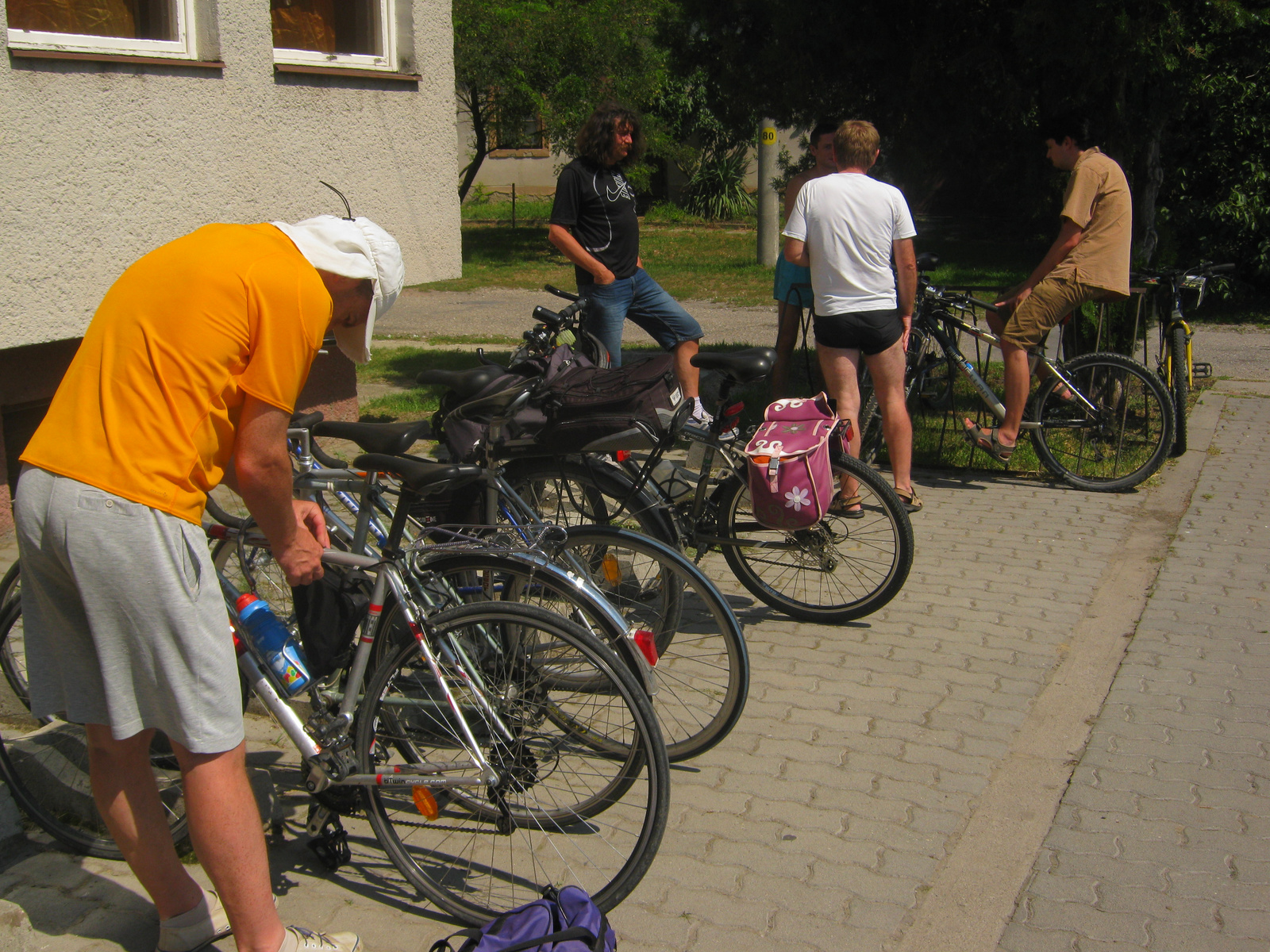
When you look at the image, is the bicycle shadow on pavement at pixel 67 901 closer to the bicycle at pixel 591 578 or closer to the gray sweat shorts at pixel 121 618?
the gray sweat shorts at pixel 121 618

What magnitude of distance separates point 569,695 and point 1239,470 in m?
5.61

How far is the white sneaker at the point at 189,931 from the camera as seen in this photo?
265cm

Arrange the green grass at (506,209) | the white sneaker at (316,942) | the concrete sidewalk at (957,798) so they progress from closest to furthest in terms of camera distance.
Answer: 1. the white sneaker at (316,942)
2. the concrete sidewalk at (957,798)
3. the green grass at (506,209)

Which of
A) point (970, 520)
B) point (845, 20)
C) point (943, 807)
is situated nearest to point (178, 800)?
point (943, 807)

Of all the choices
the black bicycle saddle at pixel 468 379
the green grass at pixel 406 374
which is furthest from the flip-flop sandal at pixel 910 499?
the green grass at pixel 406 374

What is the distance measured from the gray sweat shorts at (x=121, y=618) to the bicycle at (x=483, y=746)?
0.48m

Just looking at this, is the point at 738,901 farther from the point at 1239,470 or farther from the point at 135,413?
the point at 1239,470

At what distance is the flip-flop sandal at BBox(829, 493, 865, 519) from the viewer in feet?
15.0

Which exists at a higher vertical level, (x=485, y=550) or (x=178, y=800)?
(x=485, y=550)

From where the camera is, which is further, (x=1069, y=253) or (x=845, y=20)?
(x=845, y=20)

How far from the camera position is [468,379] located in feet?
11.7

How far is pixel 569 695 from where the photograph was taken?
10.2ft

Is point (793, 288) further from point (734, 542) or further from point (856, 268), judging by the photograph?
point (734, 542)

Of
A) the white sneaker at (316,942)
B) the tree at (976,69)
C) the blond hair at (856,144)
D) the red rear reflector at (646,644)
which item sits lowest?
the white sneaker at (316,942)
